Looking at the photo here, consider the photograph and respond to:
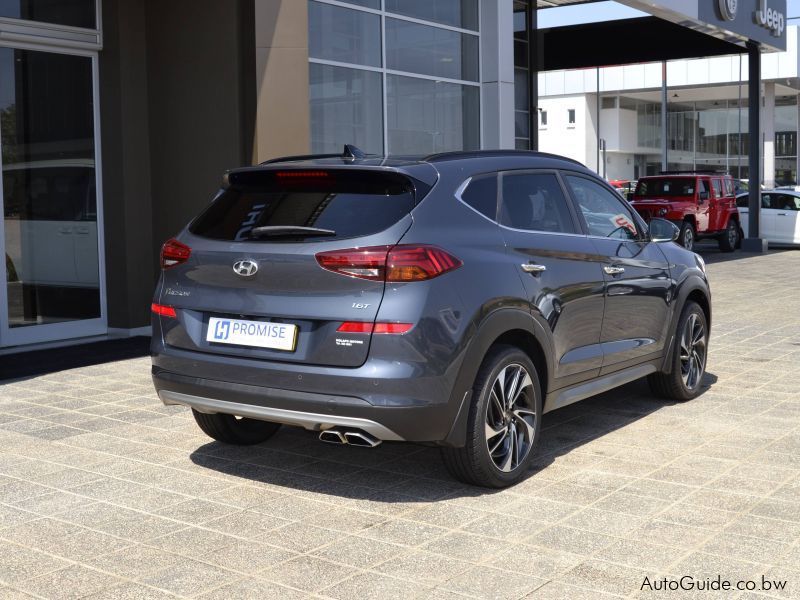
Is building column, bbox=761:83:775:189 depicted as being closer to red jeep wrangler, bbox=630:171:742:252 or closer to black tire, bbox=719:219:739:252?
black tire, bbox=719:219:739:252

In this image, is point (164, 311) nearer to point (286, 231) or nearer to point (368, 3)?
point (286, 231)

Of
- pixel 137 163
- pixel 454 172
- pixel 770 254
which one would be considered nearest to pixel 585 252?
pixel 454 172

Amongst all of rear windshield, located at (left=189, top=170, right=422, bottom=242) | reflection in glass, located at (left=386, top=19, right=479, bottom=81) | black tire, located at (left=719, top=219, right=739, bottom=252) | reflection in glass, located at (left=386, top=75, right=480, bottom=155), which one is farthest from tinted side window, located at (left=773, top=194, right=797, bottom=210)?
rear windshield, located at (left=189, top=170, right=422, bottom=242)

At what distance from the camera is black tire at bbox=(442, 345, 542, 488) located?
501 centimetres

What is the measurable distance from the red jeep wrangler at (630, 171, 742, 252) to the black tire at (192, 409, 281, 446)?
19.1 m

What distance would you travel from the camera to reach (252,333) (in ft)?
16.2

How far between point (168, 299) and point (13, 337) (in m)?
5.27

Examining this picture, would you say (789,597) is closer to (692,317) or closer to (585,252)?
(585,252)

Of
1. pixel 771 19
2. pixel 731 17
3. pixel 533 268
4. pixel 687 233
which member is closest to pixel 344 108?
pixel 533 268

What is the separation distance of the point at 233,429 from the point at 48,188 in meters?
5.25

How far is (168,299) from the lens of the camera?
17.5 ft

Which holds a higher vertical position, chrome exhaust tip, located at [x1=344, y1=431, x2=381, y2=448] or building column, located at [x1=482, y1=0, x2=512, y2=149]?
building column, located at [x1=482, y1=0, x2=512, y2=149]

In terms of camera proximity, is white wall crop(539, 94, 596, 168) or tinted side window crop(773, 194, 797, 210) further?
white wall crop(539, 94, 596, 168)

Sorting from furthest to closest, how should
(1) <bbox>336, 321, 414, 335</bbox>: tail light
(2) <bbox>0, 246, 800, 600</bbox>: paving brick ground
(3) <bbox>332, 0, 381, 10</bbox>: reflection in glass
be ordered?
(3) <bbox>332, 0, 381, 10</bbox>: reflection in glass, (1) <bbox>336, 321, 414, 335</bbox>: tail light, (2) <bbox>0, 246, 800, 600</bbox>: paving brick ground
